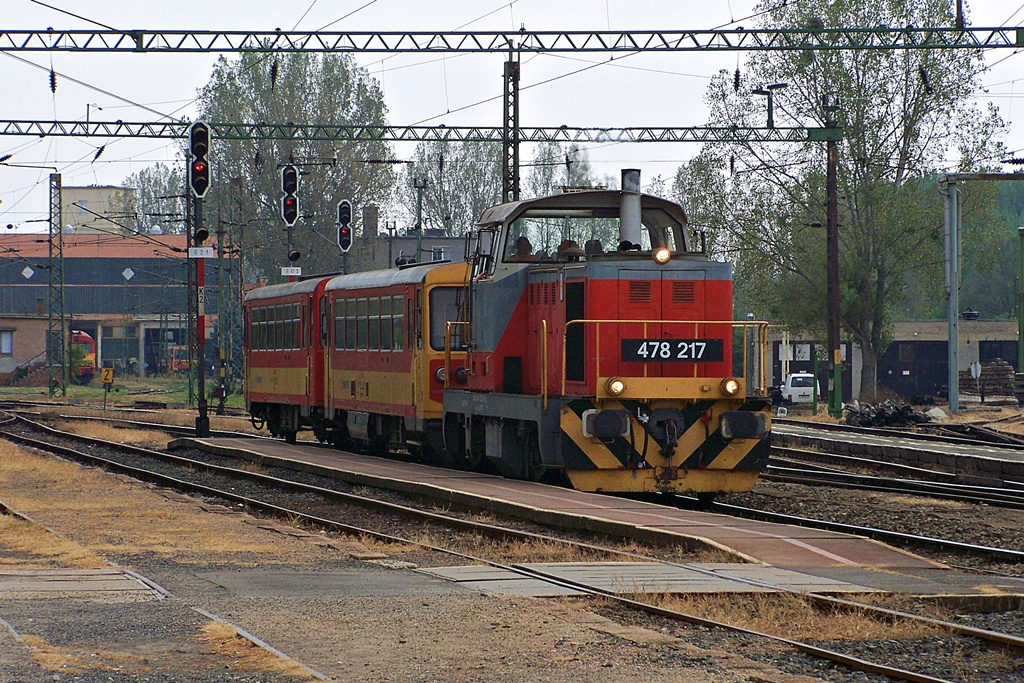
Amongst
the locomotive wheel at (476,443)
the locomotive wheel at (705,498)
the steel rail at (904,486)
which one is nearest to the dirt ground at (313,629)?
the locomotive wheel at (705,498)

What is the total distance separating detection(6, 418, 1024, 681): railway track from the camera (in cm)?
777

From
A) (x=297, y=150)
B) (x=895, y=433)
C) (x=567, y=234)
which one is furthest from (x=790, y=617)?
(x=297, y=150)

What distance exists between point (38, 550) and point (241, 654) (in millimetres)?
5200

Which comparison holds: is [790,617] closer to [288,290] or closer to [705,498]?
[705,498]

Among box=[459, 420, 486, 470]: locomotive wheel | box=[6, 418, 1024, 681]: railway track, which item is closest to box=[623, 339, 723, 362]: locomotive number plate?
box=[6, 418, 1024, 681]: railway track

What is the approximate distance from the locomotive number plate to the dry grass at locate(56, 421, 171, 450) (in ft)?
48.4

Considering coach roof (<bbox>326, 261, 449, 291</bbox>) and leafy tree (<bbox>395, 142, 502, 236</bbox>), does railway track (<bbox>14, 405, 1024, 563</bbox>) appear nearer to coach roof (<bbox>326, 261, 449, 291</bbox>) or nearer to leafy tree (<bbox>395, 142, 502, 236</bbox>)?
coach roof (<bbox>326, 261, 449, 291</bbox>)

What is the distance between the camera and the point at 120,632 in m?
7.98

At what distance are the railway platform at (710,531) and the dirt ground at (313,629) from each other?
2.23m

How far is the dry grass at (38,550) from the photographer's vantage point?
11.0 meters

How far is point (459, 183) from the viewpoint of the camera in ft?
282

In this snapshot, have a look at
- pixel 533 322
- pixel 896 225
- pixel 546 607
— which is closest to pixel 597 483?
pixel 533 322

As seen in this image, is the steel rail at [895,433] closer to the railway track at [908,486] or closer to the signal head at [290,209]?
the railway track at [908,486]

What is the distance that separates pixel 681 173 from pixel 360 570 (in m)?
41.3
